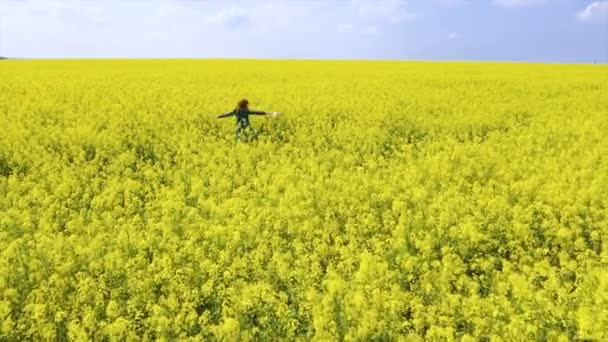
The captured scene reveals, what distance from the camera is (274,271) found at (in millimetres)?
5594

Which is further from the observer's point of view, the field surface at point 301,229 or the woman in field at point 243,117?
the woman in field at point 243,117

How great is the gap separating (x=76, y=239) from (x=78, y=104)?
10360mm

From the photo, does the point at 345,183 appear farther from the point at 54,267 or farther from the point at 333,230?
the point at 54,267

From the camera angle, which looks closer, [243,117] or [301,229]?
[301,229]

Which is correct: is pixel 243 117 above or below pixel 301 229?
above

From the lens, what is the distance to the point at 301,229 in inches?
257

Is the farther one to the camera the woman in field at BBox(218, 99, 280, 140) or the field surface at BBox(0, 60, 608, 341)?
the woman in field at BBox(218, 99, 280, 140)

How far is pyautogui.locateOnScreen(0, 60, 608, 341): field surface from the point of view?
4.62m

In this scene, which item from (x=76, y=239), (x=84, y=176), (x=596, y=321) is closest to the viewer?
(x=596, y=321)

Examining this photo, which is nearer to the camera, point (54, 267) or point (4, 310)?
point (4, 310)

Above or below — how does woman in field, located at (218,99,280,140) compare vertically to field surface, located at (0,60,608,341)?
above

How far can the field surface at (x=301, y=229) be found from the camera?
462cm

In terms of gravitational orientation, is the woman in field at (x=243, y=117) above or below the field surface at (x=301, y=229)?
above

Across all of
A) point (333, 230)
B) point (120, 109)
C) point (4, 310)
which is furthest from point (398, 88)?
point (4, 310)
